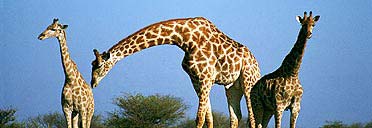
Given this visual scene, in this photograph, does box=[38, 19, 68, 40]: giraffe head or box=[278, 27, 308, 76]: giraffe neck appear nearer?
box=[278, 27, 308, 76]: giraffe neck

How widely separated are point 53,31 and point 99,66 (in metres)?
2.07

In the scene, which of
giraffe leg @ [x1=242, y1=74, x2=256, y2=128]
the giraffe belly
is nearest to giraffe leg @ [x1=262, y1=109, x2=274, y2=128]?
giraffe leg @ [x1=242, y1=74, x2=256, y2=128]

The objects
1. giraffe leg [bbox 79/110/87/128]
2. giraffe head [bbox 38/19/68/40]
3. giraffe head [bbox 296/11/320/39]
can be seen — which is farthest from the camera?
giraffe leg [bbox 79/110/87/128]

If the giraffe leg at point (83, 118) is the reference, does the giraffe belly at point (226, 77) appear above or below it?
below

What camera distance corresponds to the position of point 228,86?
559cm

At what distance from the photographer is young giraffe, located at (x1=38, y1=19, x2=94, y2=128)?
6.92 metres

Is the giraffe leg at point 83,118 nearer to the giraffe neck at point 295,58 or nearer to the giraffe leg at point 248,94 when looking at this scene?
the giraffe leg at point 248,94

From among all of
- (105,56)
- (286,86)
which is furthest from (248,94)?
(105,56)

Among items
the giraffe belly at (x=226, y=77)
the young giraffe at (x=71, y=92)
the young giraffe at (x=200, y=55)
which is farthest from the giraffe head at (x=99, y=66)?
the young giraffe at (x=71, y=92)

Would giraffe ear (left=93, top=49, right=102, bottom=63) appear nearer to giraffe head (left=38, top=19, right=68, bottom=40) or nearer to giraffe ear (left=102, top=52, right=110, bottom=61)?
giraffe ear (left=102, top=52, right=110, bottom=61)

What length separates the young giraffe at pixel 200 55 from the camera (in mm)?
5141

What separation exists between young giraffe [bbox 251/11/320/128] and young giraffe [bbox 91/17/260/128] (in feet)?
0.43

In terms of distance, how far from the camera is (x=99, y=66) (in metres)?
4.99

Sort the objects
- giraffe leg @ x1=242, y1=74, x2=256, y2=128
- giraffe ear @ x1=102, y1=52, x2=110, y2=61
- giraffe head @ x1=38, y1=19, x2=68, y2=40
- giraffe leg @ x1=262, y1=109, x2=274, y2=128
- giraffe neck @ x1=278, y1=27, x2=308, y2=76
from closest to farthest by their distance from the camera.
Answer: giraffe ear @ x1=102, y1=52, x2=110, y2=61 → giraffe neck @ x1=278, y1=27, x2=308, y2=76 → giraffe leg @ x1=242, y1=74, x2=256, y2=128 → giraffe leg @ x1=262, y1=109, x2=274, y2=128 → giraffe head @ x1=38, y1=19, x2=68, y2=40
